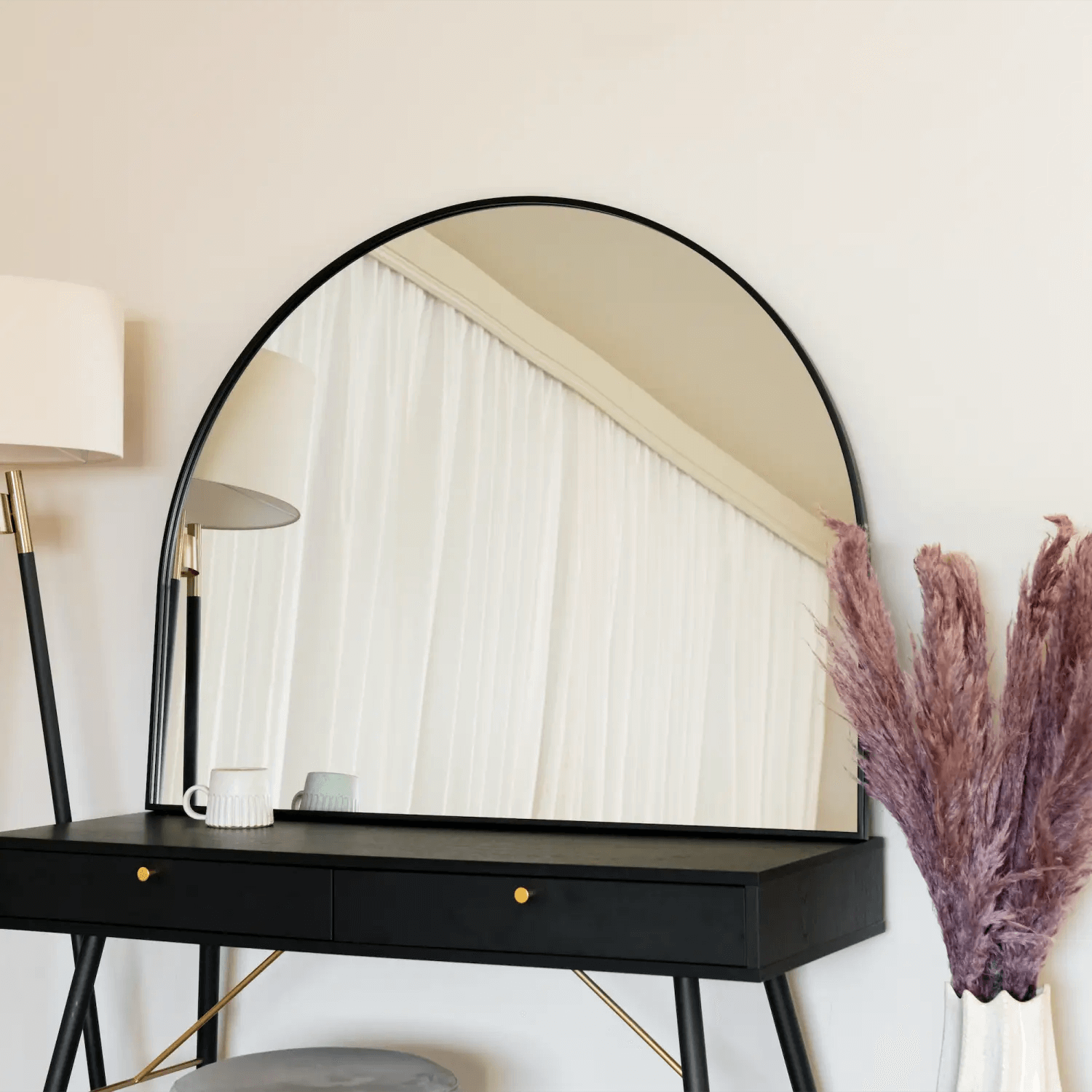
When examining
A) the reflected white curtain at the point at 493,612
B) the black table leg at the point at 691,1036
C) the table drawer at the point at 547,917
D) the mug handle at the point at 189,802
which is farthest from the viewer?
the mug handle at the point at 189,802

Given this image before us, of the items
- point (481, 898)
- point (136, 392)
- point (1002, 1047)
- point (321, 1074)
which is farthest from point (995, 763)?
point (136, 392)

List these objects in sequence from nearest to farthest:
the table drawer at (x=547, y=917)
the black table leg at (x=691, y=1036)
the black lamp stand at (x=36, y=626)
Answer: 1. the table drawer at (x=547, y=917)
2. the black table leg at (x=691, y=1036)
3. the black lamp stand at (x=36, y=626)

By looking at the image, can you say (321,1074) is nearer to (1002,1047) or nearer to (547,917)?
(547,917)

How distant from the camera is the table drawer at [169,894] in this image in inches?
61.6

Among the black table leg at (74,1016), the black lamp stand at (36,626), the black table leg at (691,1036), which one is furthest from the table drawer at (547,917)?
the black lamp stand at (36,626)

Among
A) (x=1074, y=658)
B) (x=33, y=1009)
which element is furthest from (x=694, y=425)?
(x=33, y=1009)

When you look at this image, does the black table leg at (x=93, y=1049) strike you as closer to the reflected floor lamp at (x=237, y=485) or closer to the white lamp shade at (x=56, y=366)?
the reflected floor lamp at (x=237, y=485)

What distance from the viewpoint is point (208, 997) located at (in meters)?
2.04

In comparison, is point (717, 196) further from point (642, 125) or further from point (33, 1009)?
point (33, 1009)

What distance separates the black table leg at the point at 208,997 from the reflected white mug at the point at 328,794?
0.30m

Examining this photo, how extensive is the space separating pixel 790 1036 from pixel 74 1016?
1009 millimetres

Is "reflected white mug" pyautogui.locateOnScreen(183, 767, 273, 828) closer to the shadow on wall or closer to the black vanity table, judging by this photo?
the black vanity table

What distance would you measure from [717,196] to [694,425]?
1.18ft

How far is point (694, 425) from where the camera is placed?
1.83m
